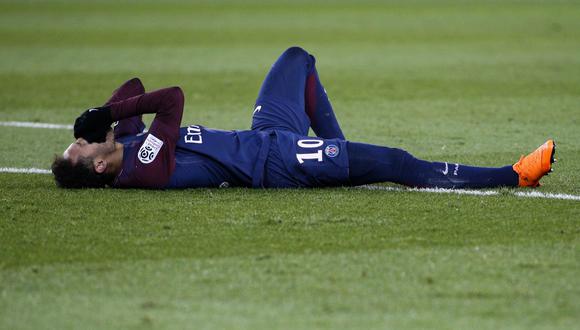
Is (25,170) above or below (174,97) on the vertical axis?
below

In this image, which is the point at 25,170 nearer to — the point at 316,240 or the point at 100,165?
the point at 100,165

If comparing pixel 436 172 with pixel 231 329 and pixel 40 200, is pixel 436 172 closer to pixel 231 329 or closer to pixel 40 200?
pixel 40 200

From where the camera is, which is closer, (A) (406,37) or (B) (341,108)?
(B) (341,108)

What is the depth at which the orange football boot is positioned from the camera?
22.2 ft

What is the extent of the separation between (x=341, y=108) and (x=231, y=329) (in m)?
8.02

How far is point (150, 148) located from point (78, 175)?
0.56m

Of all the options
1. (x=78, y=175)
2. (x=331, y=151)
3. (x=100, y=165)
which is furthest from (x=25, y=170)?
(x=331, y=151)

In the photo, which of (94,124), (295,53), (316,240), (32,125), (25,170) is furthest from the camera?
(32,125)

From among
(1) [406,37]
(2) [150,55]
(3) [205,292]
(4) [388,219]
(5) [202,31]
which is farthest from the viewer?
(5) [202,31]

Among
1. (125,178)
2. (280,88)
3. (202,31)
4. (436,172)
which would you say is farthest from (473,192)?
(202,31)

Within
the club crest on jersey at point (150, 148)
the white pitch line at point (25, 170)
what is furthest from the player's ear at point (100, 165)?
the white pitch line at point (25, 170)

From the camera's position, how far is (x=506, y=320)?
177 inches

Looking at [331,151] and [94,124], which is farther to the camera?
[331,151]

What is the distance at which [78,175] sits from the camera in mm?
7078
